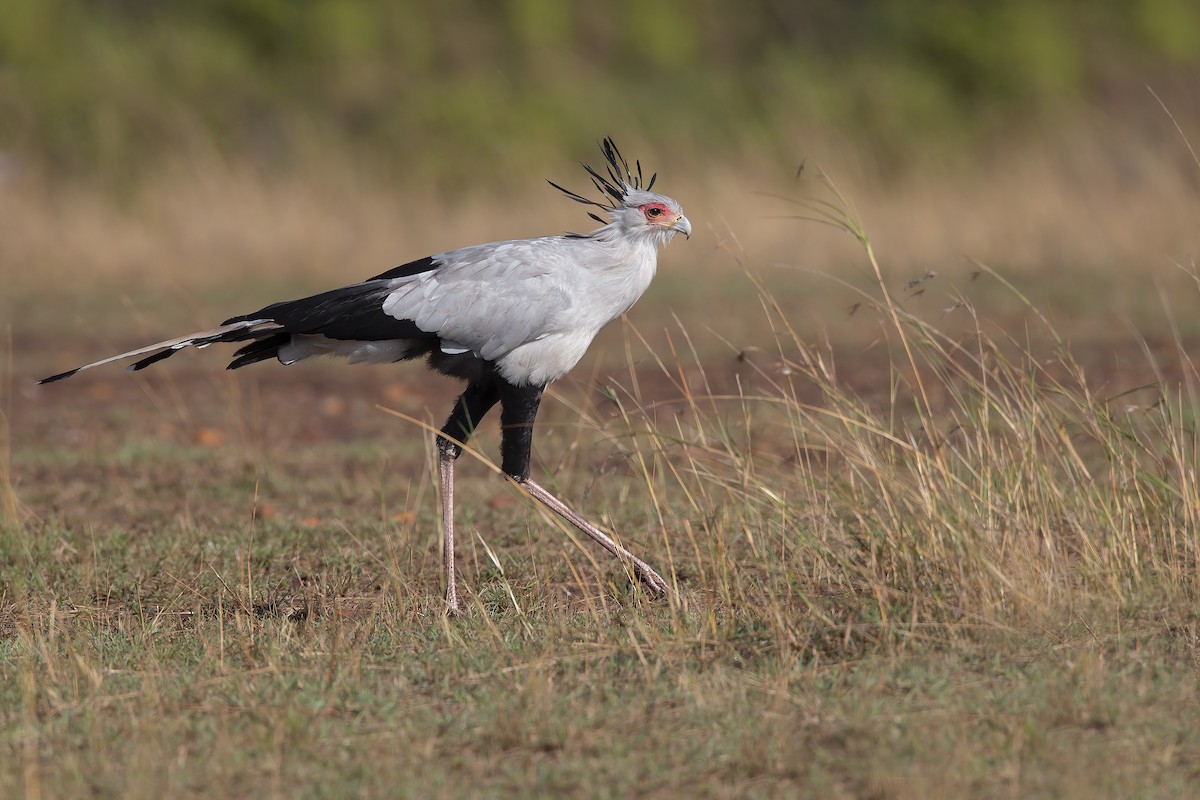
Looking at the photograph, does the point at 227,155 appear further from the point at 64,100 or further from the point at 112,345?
the point at 112,345

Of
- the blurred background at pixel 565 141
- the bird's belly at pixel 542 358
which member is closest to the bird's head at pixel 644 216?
the bird's belly at pixel 542 358

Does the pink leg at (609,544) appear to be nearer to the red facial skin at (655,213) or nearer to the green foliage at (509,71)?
the red facial skin at (655,213)

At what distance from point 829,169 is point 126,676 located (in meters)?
10.0

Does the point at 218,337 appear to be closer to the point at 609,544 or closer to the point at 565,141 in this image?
the point at 609,544

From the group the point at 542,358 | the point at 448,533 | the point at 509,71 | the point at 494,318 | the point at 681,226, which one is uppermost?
the point at 509,71

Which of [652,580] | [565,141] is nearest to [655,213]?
[652,580]

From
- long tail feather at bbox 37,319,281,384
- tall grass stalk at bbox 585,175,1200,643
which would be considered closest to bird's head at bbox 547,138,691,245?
tall grass stalk at bbox 585,175,1200,643

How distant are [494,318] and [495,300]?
5 centimetres

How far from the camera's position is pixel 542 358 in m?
4.47

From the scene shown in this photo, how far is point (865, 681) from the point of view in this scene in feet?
11.4

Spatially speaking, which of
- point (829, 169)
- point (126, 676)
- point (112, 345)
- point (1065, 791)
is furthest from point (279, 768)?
point (829, 169)

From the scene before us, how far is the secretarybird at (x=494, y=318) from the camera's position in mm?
4430

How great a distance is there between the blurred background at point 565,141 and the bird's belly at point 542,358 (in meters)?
2.37

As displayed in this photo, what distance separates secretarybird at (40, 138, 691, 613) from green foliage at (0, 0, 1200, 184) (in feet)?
32.5
